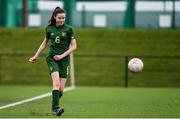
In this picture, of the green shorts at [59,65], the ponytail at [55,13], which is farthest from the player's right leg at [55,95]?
the ponytail at [55,13]

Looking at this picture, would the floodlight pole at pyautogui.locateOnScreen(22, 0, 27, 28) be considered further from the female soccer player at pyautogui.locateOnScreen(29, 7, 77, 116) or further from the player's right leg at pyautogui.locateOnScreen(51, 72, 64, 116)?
the player's right leg at pyautogui.locateOnScreen(51, 72, 64, 116)

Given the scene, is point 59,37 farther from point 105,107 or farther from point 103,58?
point 103,58

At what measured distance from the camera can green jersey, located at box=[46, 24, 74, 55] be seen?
15.1m

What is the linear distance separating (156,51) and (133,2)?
3.06 m

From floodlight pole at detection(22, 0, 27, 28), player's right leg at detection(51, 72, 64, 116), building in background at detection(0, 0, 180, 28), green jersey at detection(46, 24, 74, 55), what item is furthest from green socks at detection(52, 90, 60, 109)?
floodlight pole at detection(22, 0, 27, 28)

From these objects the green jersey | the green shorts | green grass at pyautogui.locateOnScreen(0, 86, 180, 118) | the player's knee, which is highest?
the green jersey

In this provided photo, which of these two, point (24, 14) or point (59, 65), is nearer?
point (59, 65)

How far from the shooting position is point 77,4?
113ft

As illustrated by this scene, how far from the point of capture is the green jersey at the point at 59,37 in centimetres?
1512

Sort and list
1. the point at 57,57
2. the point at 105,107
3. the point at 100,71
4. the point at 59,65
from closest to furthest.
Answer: the point at 57,57 → the point at 59,65 → the point at 105,107 → the point at 100,71

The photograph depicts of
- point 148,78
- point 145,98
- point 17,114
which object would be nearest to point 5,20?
point 148,78

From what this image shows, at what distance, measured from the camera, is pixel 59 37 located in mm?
15117

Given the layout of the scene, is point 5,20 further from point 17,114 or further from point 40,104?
point 17,114

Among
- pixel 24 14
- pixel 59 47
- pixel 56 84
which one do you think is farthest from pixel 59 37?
pixel 24 14
